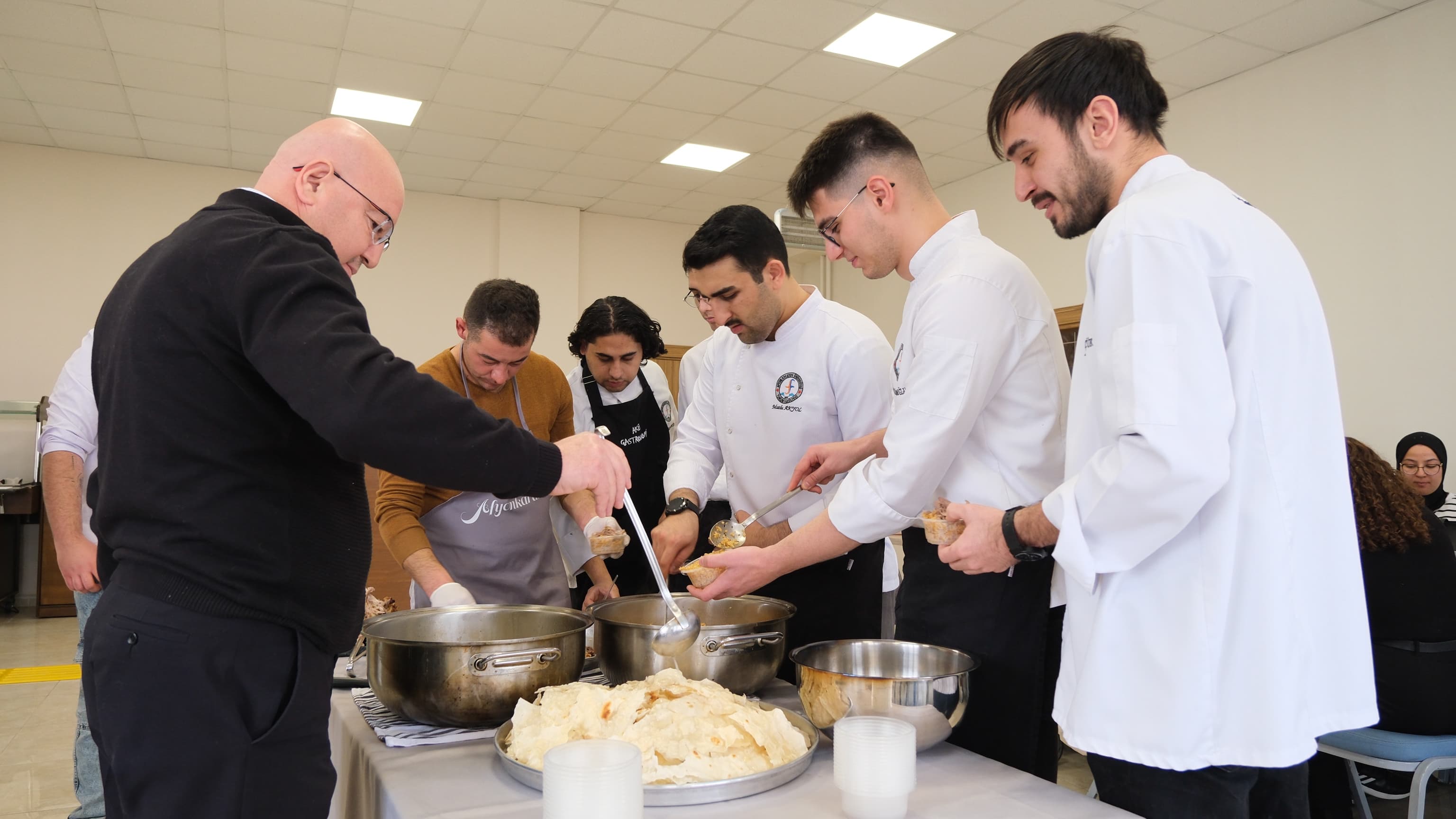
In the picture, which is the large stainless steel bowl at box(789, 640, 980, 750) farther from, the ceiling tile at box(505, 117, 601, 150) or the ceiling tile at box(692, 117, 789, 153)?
the ceiling tile at box(505, 117, 601, 150)

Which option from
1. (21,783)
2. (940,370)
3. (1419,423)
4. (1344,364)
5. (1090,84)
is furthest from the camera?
(1344,364)

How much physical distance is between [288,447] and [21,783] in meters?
3.21

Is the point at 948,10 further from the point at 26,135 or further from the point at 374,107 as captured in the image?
the point at 26,135

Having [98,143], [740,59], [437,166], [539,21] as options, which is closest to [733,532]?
[539,21]

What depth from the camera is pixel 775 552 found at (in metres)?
1.63

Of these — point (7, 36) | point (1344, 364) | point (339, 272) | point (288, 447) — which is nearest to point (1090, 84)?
point (339, 272)

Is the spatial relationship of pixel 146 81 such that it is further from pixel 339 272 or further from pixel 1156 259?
pixel 1156 259

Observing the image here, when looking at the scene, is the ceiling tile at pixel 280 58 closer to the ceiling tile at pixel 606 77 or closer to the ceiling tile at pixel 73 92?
the ceiling tile at pixel 73 92

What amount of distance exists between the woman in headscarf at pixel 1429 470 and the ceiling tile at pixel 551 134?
5.14m

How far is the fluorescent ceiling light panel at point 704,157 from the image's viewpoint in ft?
22.7

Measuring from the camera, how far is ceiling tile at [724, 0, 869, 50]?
4.59 m

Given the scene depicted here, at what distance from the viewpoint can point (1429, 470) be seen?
169 inches

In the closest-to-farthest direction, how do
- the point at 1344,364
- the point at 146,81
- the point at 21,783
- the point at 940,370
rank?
1. the point at 940,370
2. the point at 21,783
3. the point at 1344,364
4. the point at 146,81

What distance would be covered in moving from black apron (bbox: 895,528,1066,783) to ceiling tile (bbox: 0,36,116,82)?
5.84 meters
